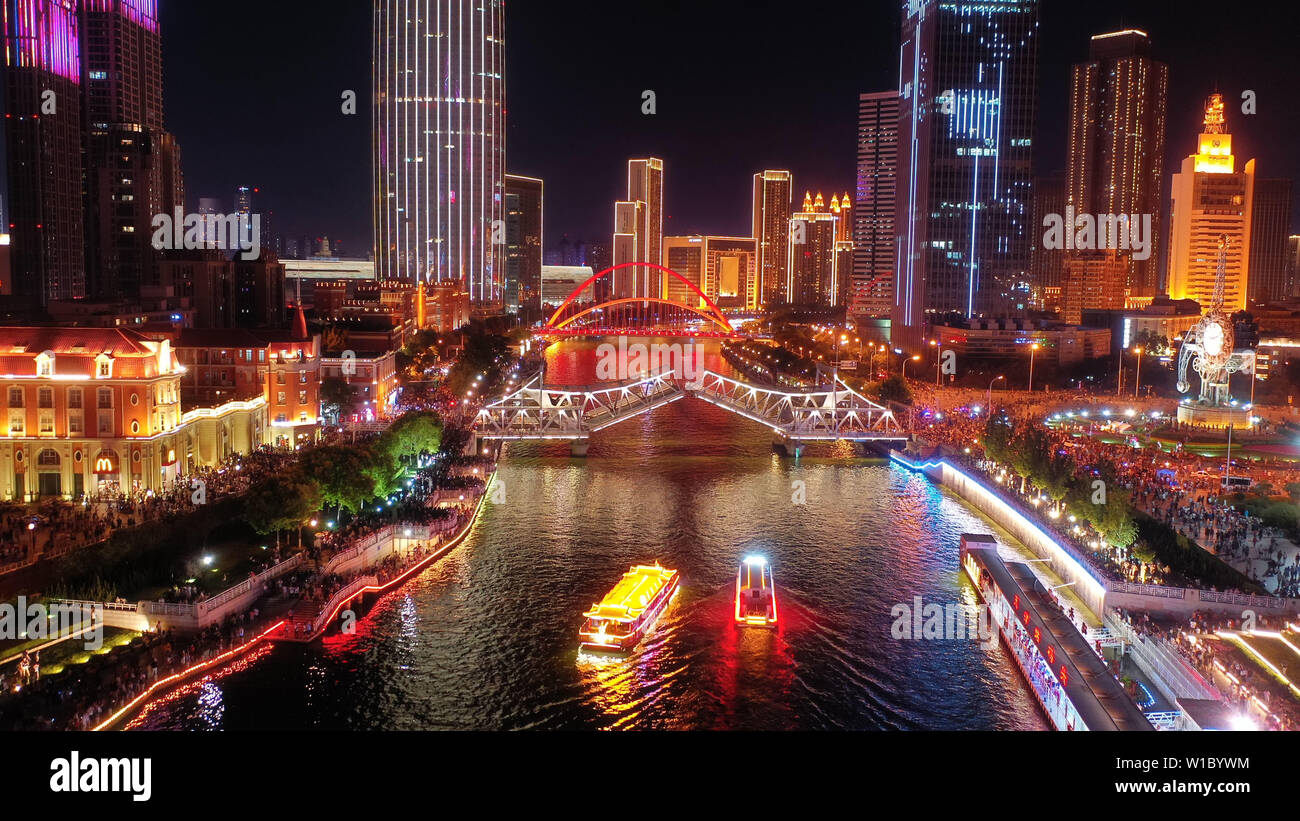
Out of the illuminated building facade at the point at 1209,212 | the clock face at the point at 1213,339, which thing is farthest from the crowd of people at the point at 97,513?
the illuminated building facade at the point at 1209,212

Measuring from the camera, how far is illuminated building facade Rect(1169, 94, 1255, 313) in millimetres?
91938

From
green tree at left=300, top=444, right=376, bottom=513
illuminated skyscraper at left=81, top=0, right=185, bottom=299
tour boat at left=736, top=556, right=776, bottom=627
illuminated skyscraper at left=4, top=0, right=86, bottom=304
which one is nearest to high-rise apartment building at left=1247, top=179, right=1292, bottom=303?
illuminated skyscraper at left=81, top=0, right=185, bottom=299

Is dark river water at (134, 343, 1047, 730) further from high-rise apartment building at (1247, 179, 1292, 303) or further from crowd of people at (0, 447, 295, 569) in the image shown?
high-rise apartment building at (1247, 179, 1292, 303)

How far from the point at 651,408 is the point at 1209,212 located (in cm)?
6961

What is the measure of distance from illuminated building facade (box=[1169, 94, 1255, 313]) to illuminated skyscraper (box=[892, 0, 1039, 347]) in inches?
863

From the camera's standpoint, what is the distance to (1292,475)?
3741 cm

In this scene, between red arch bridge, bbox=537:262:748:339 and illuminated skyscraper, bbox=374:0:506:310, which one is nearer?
red arch bridge, bbox=537:262:748:339

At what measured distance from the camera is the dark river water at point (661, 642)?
1867 centimetres

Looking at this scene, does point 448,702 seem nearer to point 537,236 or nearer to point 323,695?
point 323,695

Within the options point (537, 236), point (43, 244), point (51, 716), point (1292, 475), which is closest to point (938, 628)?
point (51, 716)

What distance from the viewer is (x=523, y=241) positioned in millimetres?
154875

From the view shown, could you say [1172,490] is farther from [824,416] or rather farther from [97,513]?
[97,513]

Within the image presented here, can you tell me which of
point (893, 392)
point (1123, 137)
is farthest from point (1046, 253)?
point (893, 392)
